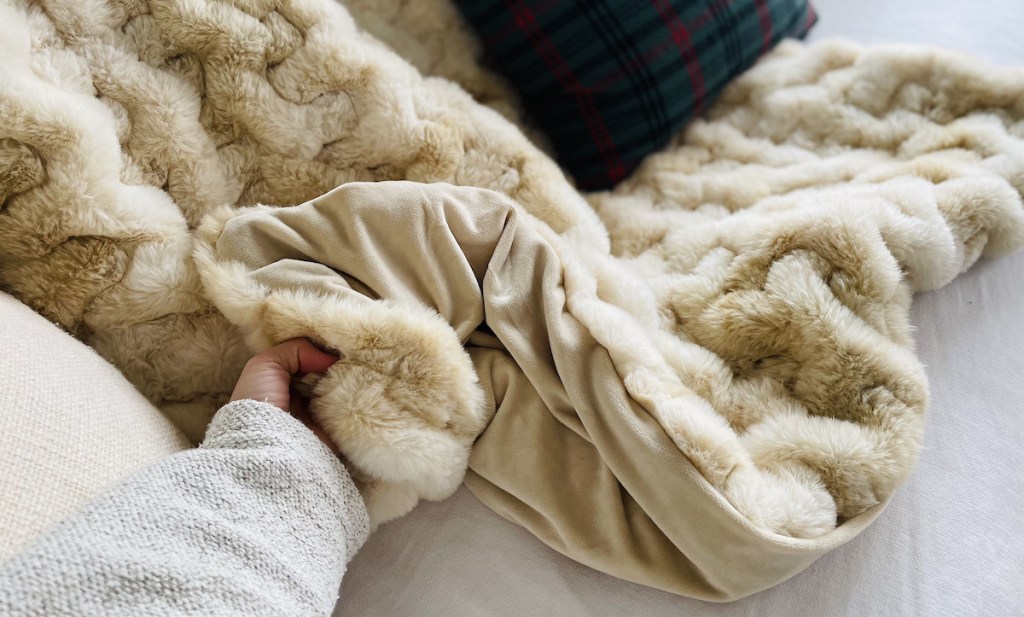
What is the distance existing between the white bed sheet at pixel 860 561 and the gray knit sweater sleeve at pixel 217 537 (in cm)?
8

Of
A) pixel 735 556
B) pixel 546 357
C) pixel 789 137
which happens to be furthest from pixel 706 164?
pixel 735 556

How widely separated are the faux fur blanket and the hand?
2 cm

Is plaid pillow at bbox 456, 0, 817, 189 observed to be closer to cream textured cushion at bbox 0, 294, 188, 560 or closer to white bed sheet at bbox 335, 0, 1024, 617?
white bed sheet at bbox 335, 0, 1024, 617

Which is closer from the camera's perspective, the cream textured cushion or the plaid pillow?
the cream textured cushion

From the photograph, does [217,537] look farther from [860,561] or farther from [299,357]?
[860,561]

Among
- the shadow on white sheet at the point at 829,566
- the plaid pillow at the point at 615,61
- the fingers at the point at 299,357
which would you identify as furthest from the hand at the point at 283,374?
the plaid pillow at the point at 615,61

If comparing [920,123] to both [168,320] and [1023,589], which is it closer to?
[1023,589]

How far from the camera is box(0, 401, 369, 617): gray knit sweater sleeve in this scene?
1.62 ft

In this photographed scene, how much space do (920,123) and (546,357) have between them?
2.53ft

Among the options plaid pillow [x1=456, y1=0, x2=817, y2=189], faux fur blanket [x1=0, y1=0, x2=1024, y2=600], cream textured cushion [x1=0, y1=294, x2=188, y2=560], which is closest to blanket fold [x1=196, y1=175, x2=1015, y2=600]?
faux fur blanket [x1=0, y1=0, x2=1024, y2=600]

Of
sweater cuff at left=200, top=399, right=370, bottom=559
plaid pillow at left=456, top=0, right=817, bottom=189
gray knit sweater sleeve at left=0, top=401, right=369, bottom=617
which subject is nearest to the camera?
gray knit sweater sleeve at left=0, top=401, right=369, bottom=617

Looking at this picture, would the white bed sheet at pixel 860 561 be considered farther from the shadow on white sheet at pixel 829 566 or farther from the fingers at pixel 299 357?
the fingers at pixel 299 357

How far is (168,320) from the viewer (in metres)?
0.76

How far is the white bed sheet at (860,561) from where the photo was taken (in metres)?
0.69
